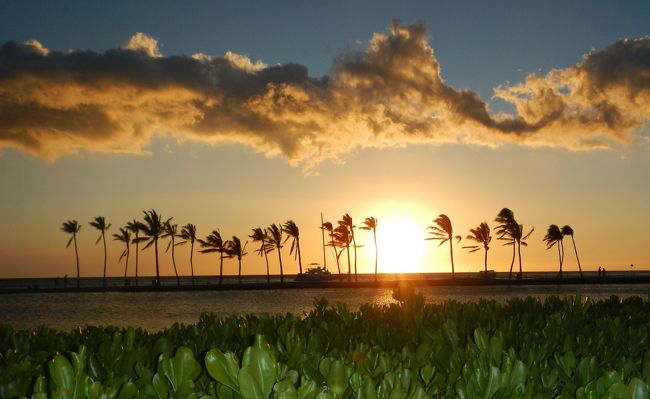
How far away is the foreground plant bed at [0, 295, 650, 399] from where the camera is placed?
3.09 meters

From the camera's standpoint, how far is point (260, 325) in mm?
7375

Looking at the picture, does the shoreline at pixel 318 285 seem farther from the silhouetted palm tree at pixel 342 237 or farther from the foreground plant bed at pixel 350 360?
the foreground plant bed at pixel 350 360

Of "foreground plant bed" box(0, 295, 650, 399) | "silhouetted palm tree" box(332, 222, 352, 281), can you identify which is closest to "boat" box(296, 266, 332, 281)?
"silhouetted palm tree" box(332, 222, 352, 281)

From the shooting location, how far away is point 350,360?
14.9ft

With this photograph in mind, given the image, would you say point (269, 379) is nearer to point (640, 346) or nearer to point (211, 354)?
point (211, 354)

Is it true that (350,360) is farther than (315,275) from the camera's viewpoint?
No

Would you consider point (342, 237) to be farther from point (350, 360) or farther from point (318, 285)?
point (350, 360)

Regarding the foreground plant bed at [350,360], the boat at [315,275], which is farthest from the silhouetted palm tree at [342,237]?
the foreground plant bed at [350,360]

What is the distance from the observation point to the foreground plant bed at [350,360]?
3.09m

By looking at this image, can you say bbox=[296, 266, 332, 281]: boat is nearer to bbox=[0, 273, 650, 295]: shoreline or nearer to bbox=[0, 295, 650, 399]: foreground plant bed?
bbox=[0, 273, 650, 295]: shoreline

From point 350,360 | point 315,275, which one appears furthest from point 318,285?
point 350,360

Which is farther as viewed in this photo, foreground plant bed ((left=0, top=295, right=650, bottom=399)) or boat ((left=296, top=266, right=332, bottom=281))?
boat ((left=296, top=266, right=332, bottom=281))

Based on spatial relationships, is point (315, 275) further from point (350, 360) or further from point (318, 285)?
point (350, 360)

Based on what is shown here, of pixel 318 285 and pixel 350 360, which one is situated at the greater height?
pixel 350 360
